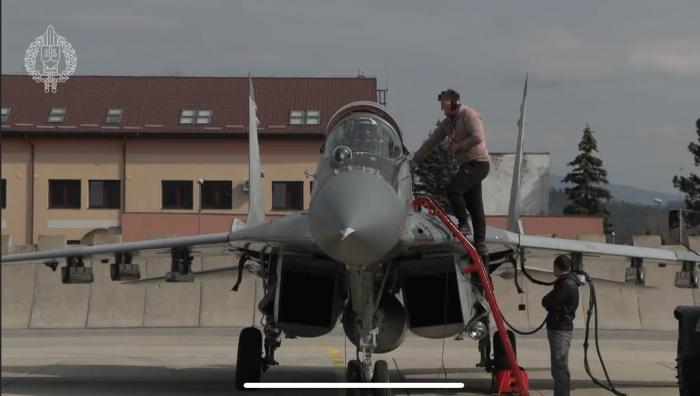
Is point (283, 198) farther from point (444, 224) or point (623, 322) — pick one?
point (444, 224)

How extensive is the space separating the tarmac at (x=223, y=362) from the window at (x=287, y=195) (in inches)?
643

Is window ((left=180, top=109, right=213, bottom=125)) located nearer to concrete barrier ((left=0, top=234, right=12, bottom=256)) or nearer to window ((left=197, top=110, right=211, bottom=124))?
window ((left=197, top=110, right=211, bottom=124))

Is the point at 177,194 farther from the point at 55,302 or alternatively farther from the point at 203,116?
the point at 55,302

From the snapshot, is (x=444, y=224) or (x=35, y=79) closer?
(x=444, y=224)

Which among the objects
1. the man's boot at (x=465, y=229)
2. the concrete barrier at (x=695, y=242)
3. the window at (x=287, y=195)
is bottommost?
the concrete barrier at (x=695, y=242)

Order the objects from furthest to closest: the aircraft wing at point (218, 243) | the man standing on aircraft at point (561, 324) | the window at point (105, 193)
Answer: the window at point (105, 193) < the man standing on aircraft at point (561, 324) < the aircraft wing at point (218, 243)

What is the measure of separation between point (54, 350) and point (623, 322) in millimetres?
13051

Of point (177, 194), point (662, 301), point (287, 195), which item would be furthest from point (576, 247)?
point (177, 194)

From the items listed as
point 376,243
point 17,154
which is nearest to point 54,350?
point 376,243

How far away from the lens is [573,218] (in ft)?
111

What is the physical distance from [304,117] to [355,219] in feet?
116

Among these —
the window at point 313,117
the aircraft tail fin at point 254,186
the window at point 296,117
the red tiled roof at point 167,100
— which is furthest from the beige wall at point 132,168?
the aircraft tail fin at point 254,186

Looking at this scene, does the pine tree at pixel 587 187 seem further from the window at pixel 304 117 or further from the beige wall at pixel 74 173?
the beige wall at pixel 74 173

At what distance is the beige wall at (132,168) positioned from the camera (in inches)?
1588
